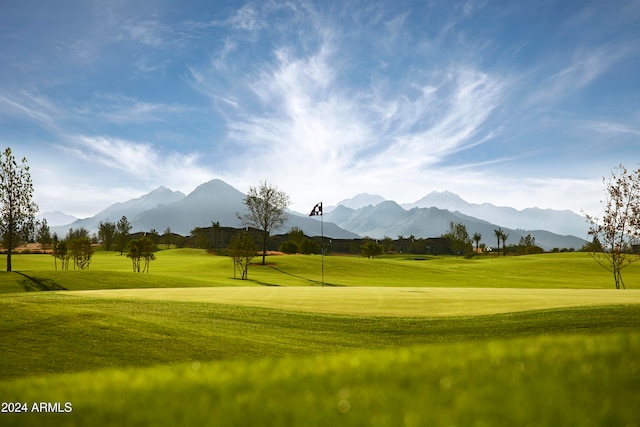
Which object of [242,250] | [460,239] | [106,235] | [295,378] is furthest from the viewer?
[460,239]

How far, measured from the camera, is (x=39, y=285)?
38.4 metres

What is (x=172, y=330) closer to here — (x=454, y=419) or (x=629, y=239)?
(x=454, y=419)

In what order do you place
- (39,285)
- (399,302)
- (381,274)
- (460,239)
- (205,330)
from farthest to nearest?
(460,239) < (381,274) < (39,285) < (399,302) < (205,330)

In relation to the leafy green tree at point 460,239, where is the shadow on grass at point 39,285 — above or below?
below

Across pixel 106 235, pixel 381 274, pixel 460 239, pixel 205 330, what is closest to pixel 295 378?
pixel 205 330

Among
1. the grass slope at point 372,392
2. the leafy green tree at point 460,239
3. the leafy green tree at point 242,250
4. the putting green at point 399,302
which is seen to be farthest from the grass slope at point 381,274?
the leafy green tree at point 460,239

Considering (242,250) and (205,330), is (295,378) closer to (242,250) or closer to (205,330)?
(205,330)

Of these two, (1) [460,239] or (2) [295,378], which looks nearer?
(2) [295,378]

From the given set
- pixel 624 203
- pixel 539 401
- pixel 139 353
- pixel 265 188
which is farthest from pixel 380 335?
pixel 265 188

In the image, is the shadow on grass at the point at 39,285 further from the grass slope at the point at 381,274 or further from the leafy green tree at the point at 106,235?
the leafy green tree at the point at 106,235

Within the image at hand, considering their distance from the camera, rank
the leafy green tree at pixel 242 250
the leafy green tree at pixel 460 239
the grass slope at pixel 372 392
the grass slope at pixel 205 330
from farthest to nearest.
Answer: the leafy green tree at pixel 460 239 → the leafy green tree at pixel 242 250 → the grass slope at pixel 205 330 → the grass slope at pixel 372 392

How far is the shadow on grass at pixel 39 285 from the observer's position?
37537 mm

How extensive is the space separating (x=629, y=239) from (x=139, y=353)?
5128 centimetres

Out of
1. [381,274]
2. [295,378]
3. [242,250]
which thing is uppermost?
[242,250]
